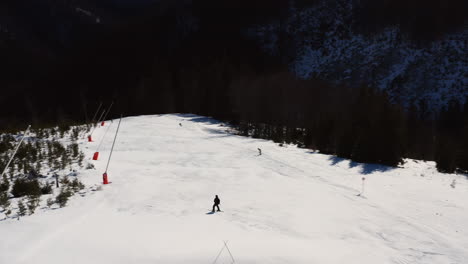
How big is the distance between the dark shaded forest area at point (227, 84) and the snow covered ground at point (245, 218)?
9.59 metres

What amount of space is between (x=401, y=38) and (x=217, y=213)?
254 ft

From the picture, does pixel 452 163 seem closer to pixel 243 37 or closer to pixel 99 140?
pixel 99 140

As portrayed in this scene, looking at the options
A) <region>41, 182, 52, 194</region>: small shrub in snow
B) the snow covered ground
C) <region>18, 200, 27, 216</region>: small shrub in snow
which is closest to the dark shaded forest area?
the snow covered ground

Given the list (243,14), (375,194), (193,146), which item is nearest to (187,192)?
(375,194)

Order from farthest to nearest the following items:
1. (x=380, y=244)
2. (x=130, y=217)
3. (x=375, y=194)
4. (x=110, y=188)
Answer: (x=375, y=194)
(x=110, y=188)
(x=130, y=217)
(x=380, y=244)

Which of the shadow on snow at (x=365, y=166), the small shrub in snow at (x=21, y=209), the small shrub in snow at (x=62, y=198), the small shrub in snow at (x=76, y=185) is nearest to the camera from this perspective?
the small shrub in snow at (x=21, y=209)

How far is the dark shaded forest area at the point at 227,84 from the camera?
28531 mm

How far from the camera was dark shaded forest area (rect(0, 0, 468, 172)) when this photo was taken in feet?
93.6

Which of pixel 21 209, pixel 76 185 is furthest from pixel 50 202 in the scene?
pixel 76 185

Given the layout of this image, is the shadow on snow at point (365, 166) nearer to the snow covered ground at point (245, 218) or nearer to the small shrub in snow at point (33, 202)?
the snow covered ground at point (245, 218)

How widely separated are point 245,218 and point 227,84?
57.5m

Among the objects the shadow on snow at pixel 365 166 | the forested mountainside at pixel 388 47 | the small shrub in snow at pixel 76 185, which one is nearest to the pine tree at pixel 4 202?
the small shrub in snow at pixel 76 185

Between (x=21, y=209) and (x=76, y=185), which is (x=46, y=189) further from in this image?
(x=21, y=209)

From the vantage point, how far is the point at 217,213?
11750 millimetres
